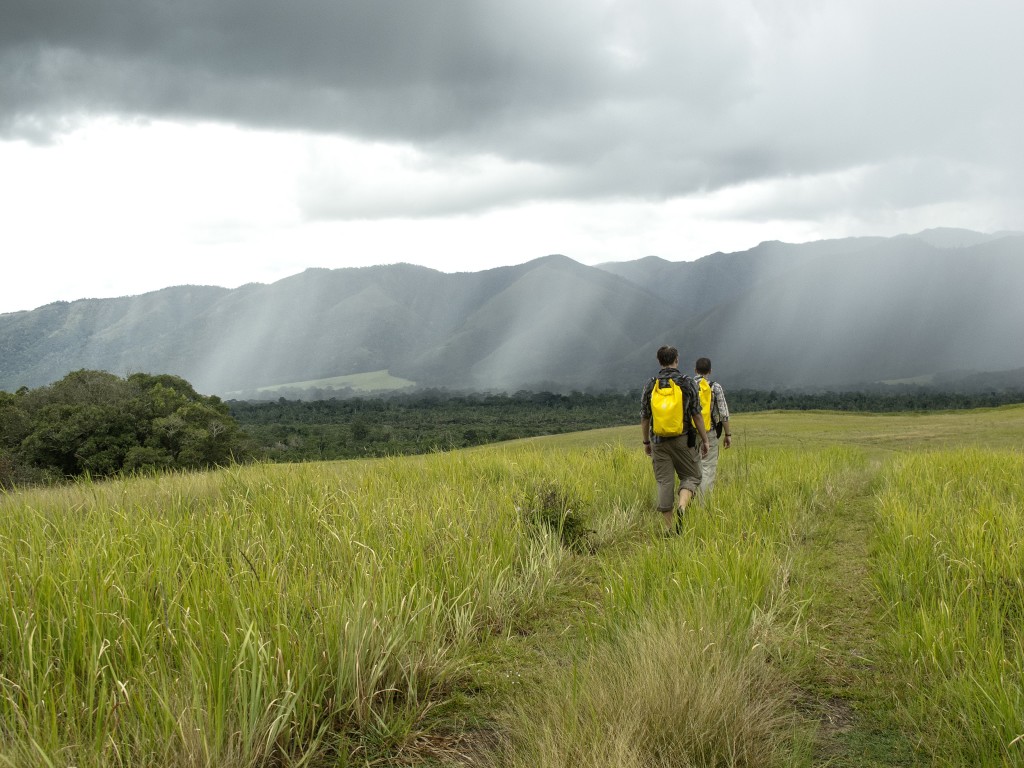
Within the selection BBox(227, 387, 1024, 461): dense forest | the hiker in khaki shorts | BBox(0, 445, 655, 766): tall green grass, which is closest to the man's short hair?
the hiker in khaki shorts

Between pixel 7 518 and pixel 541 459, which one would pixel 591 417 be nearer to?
pixel 541 459

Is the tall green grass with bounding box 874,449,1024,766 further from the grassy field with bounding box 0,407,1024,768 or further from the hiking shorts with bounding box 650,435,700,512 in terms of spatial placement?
the hiking shorts with bounding box 650,435,700,512

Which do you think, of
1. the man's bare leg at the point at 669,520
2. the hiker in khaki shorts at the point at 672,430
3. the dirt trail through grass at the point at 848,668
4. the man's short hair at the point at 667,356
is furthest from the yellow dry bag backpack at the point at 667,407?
the dirt trail through grass at the point at 848,668

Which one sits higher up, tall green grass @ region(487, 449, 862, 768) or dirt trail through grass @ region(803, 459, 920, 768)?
tall green grass @ region(487, 449, 862, 768)

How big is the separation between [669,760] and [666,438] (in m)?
5.65

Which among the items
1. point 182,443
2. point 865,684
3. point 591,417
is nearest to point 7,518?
point 865,684

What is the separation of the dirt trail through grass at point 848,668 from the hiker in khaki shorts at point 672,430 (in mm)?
1544

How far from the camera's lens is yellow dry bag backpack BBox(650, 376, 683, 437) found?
8.41 meters

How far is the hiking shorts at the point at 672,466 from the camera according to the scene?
8.67 metres

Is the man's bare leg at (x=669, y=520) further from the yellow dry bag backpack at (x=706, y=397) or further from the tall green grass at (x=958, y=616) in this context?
the tall green grass at (x=958, y=616)

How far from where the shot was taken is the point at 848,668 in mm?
4555

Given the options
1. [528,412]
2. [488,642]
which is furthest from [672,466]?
[528,412]

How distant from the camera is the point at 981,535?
6145 millimetres

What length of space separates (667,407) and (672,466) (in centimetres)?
84
